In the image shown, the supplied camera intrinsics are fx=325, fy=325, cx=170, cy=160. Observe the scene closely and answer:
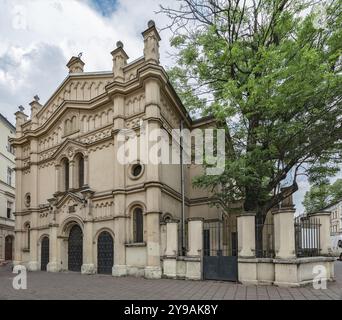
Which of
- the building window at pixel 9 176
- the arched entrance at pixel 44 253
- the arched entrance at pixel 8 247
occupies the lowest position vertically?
the arched entrance at pixel 8 247

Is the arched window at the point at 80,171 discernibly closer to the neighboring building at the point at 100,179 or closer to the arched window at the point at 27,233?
the neighboring building at the point at 100,179

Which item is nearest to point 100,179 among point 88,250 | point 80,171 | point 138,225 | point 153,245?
point 80,171

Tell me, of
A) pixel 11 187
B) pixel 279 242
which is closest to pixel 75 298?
pixel 279 242

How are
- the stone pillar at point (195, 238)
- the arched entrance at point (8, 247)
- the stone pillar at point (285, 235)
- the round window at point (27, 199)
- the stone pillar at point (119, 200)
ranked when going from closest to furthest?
the stone pillar at point (285, 235) < the stone pillar at point (195, 238) < the stone pillar at point (119, 200) < the round window at point (27, 199) < the arched entrance at point (8, 247)

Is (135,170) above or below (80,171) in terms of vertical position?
below

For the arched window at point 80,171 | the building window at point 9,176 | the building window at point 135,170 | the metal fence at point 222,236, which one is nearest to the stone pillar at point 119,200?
the building window at point 135,170

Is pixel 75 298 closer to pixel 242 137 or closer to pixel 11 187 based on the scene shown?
pixel 242 137

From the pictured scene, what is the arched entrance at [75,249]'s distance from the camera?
2009 cm

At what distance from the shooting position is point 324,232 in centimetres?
1401

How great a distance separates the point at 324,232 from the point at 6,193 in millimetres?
33304

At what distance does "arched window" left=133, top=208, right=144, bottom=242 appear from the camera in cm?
1727

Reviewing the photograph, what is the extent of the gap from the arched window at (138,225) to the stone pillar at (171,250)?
7.05ft

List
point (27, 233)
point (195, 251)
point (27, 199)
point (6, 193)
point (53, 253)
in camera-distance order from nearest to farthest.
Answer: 1. point (195, 251)
2. point (53, 253)
3. point (27, 233)
4. point (27, 199)
5. point (6, 193)

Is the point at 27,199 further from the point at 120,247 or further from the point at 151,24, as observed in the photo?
the point at 151,24
